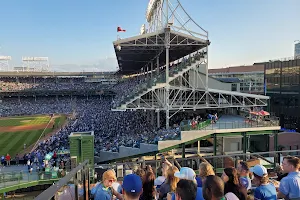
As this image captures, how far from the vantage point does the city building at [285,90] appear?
33594mm

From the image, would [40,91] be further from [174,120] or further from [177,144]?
[177,144]

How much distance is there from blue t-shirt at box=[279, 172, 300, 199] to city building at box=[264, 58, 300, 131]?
32755mm

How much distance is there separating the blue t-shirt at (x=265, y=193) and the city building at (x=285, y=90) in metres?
33.0

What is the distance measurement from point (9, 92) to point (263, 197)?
71.8 m

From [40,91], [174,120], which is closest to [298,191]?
[174,120]

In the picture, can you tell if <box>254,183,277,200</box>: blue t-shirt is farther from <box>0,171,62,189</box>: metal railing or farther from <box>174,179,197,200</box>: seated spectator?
<box>0,171,62,189</box>: metal railing

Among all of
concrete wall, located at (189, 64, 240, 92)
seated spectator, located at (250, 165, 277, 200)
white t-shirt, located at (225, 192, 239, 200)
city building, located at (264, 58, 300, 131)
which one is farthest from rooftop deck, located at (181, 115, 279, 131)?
city building, located at (264, 58, 300, 131)

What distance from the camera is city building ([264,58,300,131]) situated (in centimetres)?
3359

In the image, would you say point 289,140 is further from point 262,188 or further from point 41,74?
point 41,74

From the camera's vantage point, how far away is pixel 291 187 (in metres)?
4.16

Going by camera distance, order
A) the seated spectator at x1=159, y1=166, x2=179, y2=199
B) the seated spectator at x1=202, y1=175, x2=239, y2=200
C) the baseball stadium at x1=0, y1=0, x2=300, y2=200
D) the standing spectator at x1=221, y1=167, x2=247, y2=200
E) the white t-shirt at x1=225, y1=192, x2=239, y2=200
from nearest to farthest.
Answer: the seated spectator at x1=202, y1=175, x2=239, y2=200, the white t-shirt at x1=225, y1=192, x2=239, y2=200, the standing spectator at x1=221, y1=167, x2=247, y2=200, the seated spectator at x1=159, y1=166, x2=179, y2=199, the baseball stadium at x1=0, y1=0, x2=300, y2=200

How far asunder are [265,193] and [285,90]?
1442 inches

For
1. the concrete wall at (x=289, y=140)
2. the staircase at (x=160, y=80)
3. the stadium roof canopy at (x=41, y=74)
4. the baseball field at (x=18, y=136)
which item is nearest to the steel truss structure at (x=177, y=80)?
the staircase at (x=160, y=80)

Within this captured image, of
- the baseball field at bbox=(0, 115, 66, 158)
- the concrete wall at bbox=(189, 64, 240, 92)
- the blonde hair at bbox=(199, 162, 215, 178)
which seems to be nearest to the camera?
the blonde hair at bbox=(199, 162, 215, 178)
